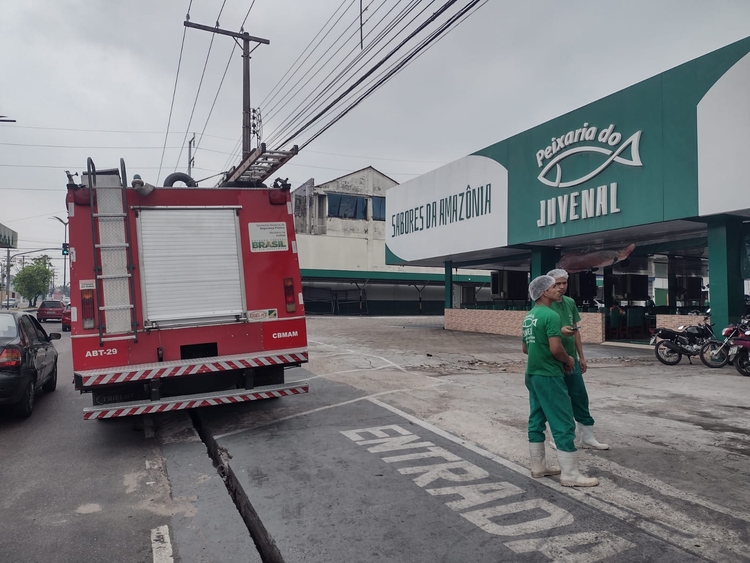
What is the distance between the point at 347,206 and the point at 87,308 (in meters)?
43.8

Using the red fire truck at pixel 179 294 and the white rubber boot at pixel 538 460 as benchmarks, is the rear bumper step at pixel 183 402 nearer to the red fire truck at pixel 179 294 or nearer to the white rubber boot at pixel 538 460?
A: the red fire truck at pixel 179 294

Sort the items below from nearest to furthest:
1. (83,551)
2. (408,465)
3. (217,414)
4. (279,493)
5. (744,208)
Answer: (83,551) → (279,493) → (408,465) → (217,414) → (744,208)

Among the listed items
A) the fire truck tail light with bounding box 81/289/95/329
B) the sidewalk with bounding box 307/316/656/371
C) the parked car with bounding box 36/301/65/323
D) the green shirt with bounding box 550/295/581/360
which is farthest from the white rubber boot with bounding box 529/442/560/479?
the parked car with bounding box 36/301/65/323

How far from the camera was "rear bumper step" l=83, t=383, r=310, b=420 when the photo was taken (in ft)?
20.7

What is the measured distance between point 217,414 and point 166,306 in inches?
77.4

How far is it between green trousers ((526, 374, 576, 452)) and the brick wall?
16041mm

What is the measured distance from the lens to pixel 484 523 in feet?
13.2

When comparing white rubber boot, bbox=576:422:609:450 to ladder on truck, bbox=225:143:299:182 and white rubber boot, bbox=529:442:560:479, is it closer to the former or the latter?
white rubber boot, bbox=529:442:560:479

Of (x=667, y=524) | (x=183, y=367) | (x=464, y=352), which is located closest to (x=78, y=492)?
(x=183, y=367)

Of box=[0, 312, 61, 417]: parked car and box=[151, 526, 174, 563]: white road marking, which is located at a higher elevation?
box=[0, 312, 61, 417]: parked car

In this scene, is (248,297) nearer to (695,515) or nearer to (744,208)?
(695,515)

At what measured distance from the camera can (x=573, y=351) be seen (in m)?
5.46

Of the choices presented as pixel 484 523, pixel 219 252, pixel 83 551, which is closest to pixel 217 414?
pixel 219 252

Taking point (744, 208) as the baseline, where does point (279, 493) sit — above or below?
below
